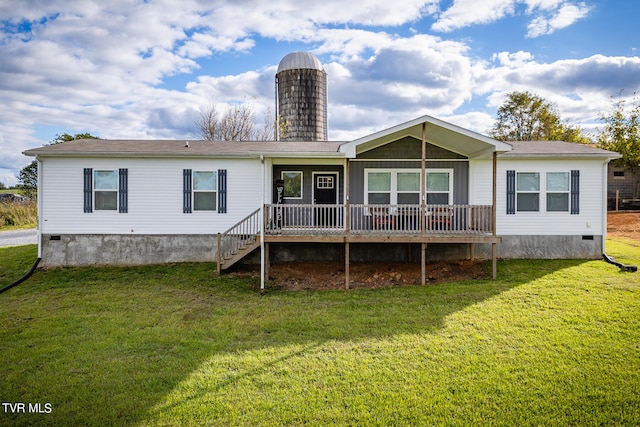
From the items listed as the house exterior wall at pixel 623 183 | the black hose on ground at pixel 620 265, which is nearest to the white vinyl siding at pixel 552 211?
the black hose on ground at pixel 620 265

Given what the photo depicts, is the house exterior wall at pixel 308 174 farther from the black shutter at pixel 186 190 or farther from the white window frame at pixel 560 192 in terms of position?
the white window frame at pixel 560 192

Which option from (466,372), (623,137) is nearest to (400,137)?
(466,372)

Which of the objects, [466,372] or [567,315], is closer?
[466,372]

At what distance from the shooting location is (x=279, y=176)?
13.8 metres

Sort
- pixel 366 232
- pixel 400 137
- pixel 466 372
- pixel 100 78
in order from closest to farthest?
pixel 466 372 < pixel 366 232 < pixel 400 137 < pixel 100 78

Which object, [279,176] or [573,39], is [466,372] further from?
[573,39]

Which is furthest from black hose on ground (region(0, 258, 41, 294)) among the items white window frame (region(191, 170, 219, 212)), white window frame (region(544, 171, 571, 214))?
white window frame (region(544, 171, 571, 214))

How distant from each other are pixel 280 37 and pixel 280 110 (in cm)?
423

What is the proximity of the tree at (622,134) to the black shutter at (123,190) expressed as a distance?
29.2 metres

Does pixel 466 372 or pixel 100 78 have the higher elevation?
pixel 100 78

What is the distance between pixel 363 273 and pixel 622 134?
1034 inches

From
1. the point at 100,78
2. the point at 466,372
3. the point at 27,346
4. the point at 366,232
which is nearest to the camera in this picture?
the point at 466,372

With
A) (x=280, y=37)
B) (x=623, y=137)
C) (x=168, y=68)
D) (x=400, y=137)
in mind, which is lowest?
(x=400, y=137)

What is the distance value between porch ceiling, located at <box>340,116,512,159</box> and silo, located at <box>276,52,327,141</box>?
8.16 metres
